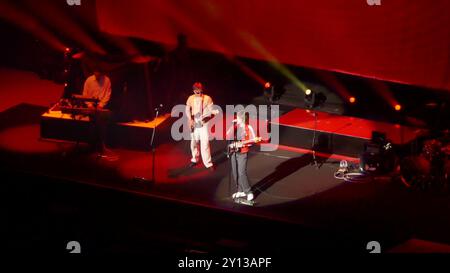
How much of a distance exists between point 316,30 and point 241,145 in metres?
3.30

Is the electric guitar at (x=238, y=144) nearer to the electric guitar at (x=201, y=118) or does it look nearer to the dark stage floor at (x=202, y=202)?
the dark stage floor at (x=202, y=202)

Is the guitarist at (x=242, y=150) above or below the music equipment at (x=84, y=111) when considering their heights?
below

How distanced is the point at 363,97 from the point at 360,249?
15.2ft

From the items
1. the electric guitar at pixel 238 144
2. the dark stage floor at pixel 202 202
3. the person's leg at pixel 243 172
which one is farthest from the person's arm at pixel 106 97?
the person's leg at pixel 243 172

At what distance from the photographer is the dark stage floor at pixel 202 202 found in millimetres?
10477

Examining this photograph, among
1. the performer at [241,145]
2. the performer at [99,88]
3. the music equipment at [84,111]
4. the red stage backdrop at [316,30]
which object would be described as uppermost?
the red stage backdrop at [316,30]

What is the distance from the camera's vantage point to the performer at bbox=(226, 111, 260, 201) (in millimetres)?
11414

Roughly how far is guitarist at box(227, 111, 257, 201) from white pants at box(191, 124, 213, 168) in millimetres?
1165

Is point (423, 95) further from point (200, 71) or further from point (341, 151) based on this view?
point (200, 71)

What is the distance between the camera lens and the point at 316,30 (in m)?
13.7

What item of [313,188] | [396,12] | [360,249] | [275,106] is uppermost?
[396,12]

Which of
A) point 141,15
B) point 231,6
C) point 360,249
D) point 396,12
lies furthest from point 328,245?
point 141,15

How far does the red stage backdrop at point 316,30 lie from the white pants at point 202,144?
7.92 ft

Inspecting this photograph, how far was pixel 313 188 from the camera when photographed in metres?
12.3
